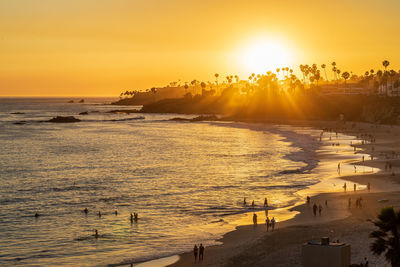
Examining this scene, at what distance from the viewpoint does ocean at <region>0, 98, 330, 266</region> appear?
30750 millimetres

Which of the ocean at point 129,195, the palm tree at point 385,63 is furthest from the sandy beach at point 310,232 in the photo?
the palm tree at point 385,63

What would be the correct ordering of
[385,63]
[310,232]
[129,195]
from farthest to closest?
[385,63] < [129,195] < [310,232]

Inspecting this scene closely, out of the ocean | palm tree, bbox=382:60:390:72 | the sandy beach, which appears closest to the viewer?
the sandy beach

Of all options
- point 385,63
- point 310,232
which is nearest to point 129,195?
point 310,232

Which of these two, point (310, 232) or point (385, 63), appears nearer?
A: point (310, 232)

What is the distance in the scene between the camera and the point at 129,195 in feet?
A: 154

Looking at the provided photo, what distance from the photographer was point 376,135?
104 metres

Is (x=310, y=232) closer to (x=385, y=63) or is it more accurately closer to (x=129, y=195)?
(x=129, y=195)

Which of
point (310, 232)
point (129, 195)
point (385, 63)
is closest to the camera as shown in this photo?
point (310, 232)

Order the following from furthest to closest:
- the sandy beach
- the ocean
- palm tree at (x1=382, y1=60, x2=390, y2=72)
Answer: palm tree at (x1=382, y1=60, x2=390, y2=72)
the ocean
the sandy beach

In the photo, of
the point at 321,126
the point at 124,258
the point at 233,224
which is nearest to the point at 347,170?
the point at 233,224

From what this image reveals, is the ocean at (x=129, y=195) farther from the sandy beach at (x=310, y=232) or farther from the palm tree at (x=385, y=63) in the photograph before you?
the palm tree at (x=385, y=63)

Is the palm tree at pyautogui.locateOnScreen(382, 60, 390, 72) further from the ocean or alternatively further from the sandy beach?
the sandy beach

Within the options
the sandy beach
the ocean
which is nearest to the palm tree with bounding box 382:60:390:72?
the ocean
